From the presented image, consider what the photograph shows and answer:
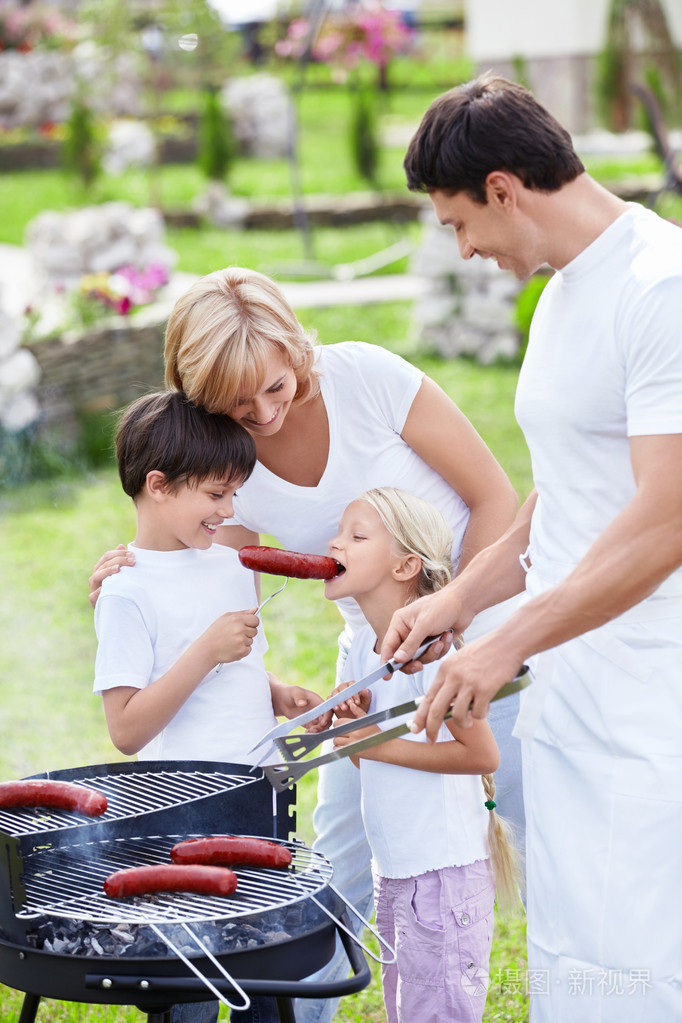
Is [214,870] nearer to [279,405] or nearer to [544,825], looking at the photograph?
[544,825]

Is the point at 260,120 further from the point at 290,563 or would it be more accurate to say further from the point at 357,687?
the point at 357,687

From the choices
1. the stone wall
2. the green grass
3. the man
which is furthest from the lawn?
the man

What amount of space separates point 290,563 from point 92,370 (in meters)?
6.09

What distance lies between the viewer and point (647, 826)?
6.04ft

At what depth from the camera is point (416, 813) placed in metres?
2.32

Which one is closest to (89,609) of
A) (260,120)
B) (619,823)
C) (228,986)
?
(228,986)

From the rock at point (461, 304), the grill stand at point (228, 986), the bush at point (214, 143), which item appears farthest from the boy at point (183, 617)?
the bush at point (214, 143)

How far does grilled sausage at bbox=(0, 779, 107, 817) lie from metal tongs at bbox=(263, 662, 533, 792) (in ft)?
1.03

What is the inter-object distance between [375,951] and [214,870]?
150cm

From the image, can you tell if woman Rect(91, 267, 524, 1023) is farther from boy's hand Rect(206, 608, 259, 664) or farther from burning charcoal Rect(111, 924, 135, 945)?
burning charcoal Rect(111, 924, 135, 945)

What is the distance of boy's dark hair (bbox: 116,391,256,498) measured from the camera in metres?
2.41

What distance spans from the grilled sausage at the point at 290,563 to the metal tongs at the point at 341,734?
0.98ft

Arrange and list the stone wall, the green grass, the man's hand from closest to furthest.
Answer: the man's hand, the green grass, the stone wall

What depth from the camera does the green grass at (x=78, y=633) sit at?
3162 millimetres
